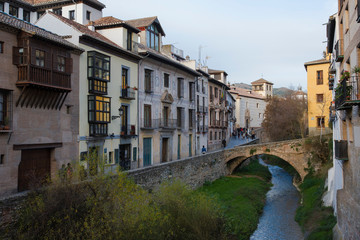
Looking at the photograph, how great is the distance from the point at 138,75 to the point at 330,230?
15.8 metres

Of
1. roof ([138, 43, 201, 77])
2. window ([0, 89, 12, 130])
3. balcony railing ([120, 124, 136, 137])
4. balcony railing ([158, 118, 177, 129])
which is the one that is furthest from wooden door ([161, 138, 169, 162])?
window ([0, 89, 12, 130])

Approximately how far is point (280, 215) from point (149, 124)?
11.8 m

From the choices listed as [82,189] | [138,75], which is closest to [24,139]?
[82,189]

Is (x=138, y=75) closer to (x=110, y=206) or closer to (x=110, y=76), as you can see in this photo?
(x=110, y=76)

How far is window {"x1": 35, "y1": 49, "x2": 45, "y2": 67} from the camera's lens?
49.3ft

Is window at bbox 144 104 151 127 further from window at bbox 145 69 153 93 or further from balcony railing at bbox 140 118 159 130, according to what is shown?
window at bbox 145 69 153 93

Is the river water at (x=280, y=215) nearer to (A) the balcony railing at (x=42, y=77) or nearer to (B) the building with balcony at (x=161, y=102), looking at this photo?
(B) the building with balcony at (x=161, y=102)

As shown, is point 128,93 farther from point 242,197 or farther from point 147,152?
point 242,197

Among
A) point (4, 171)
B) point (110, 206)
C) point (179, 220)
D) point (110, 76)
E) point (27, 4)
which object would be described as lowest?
point (179, 220)

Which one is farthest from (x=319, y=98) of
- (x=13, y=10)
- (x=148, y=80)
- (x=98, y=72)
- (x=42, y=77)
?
(x=13, y=10)

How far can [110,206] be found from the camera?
12148 millimetres

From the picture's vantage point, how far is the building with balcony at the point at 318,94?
34.6 m

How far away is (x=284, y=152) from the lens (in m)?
32.8

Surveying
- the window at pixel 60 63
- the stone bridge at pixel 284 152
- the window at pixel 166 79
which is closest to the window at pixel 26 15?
the window at pixel 166 79
